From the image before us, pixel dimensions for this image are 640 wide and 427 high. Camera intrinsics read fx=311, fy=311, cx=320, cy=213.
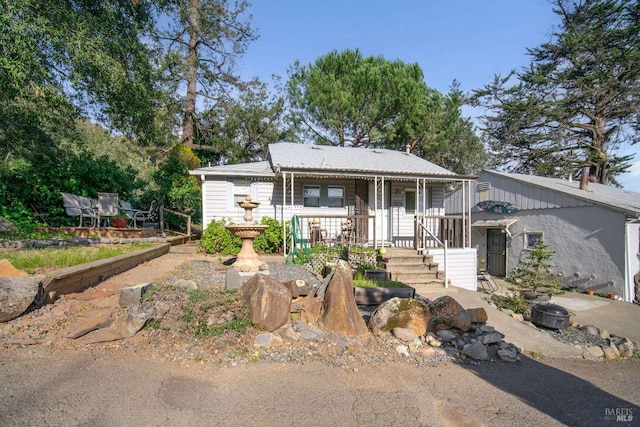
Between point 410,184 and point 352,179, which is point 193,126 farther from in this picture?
point 410,184

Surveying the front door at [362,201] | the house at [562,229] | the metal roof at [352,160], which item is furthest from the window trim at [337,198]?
the house at [562,229]

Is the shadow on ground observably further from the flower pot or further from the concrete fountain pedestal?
the flower pot

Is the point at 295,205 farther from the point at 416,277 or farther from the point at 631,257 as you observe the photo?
the point at 631,257

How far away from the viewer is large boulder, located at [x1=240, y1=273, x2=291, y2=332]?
14.3 feet

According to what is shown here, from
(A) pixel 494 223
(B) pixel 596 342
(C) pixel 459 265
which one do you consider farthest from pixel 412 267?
(A) pixel 494 223

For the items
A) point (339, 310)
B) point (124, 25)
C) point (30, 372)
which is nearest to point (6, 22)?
point (124, 25)

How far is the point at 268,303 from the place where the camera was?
4.39 m

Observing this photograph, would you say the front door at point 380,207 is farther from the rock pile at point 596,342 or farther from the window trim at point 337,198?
the rock pile at point 596,342

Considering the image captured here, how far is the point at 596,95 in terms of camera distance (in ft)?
63.9

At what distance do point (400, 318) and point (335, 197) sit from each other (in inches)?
301

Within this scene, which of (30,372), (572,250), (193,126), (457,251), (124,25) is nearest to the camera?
(30,372)

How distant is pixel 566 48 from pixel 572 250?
15347 millimetres

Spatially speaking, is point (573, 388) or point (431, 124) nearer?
point (573, 388)

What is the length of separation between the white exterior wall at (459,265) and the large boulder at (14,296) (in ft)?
30.5
